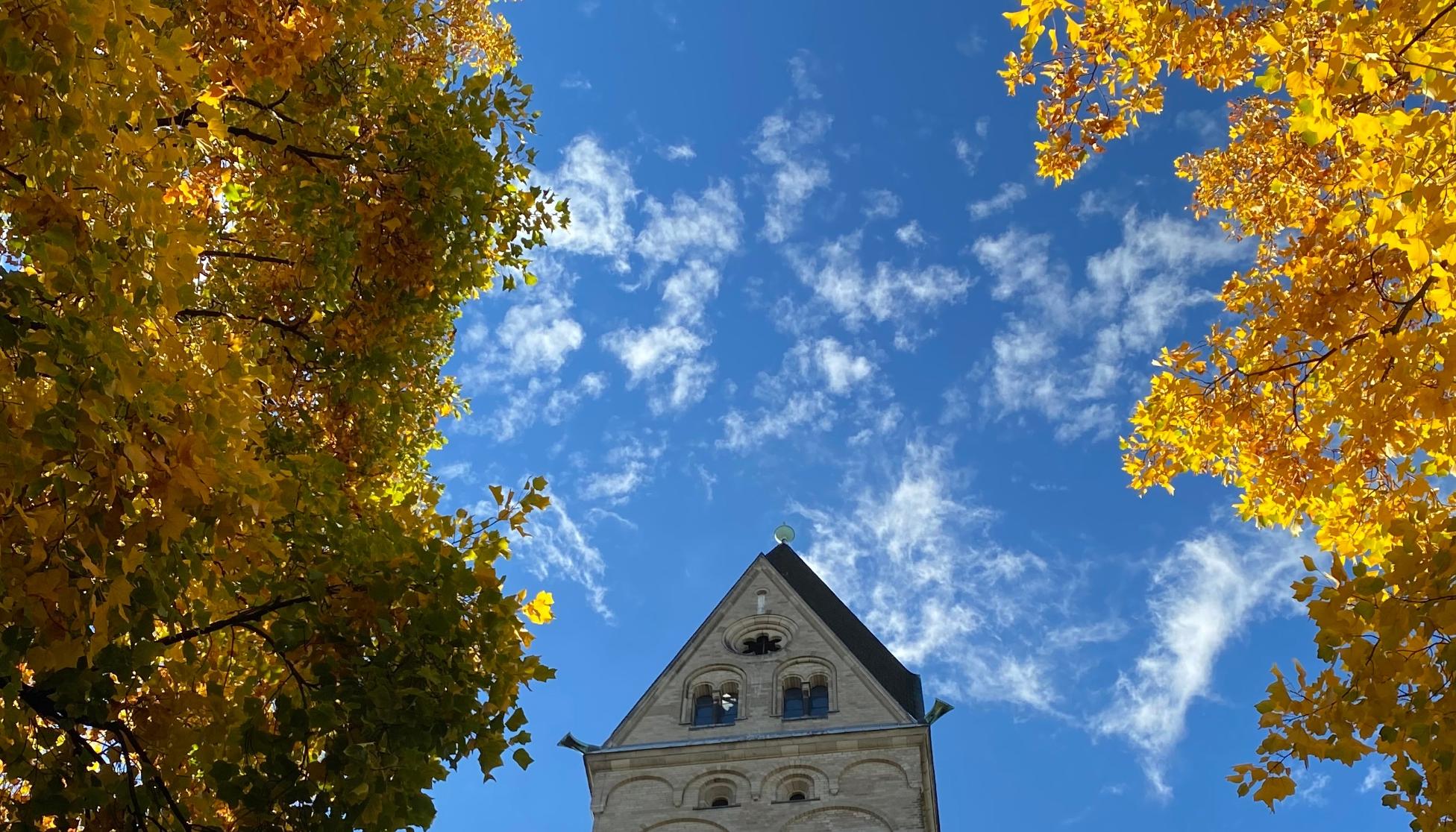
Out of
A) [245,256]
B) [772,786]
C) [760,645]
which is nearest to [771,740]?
[772,786]

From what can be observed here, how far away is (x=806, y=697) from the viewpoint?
2641 centimetres

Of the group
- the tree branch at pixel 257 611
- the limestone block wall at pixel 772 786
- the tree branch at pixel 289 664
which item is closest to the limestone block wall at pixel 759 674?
the limestone block wall at pixel 772 786

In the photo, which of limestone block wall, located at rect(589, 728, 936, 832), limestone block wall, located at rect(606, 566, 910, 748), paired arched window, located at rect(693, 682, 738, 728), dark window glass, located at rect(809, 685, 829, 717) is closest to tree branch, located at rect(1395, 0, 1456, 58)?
limestone block wall, located at rect(589, 728, 936, 832)

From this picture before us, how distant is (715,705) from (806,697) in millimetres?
2178

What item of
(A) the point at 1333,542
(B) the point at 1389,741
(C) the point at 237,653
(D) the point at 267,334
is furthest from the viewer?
(D) the point at 267,334

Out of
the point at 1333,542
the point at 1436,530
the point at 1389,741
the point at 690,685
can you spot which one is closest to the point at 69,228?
the point at 1389,741

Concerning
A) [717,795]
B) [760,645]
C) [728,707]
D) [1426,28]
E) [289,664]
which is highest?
[760,645]

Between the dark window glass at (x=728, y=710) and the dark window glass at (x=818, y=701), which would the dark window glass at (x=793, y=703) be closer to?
the dark window glass at (x=818, y=701)

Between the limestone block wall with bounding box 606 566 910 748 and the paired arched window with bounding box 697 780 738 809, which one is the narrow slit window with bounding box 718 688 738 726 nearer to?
the limestone block wall with bounding box 606 566 910 748

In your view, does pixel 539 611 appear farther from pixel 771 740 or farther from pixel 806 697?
pixel 806 697

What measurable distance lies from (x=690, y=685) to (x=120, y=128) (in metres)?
23.5

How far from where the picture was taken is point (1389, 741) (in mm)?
5402

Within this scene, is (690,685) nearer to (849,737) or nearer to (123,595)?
(849,737)

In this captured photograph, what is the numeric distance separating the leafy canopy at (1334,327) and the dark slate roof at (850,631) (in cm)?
1723
